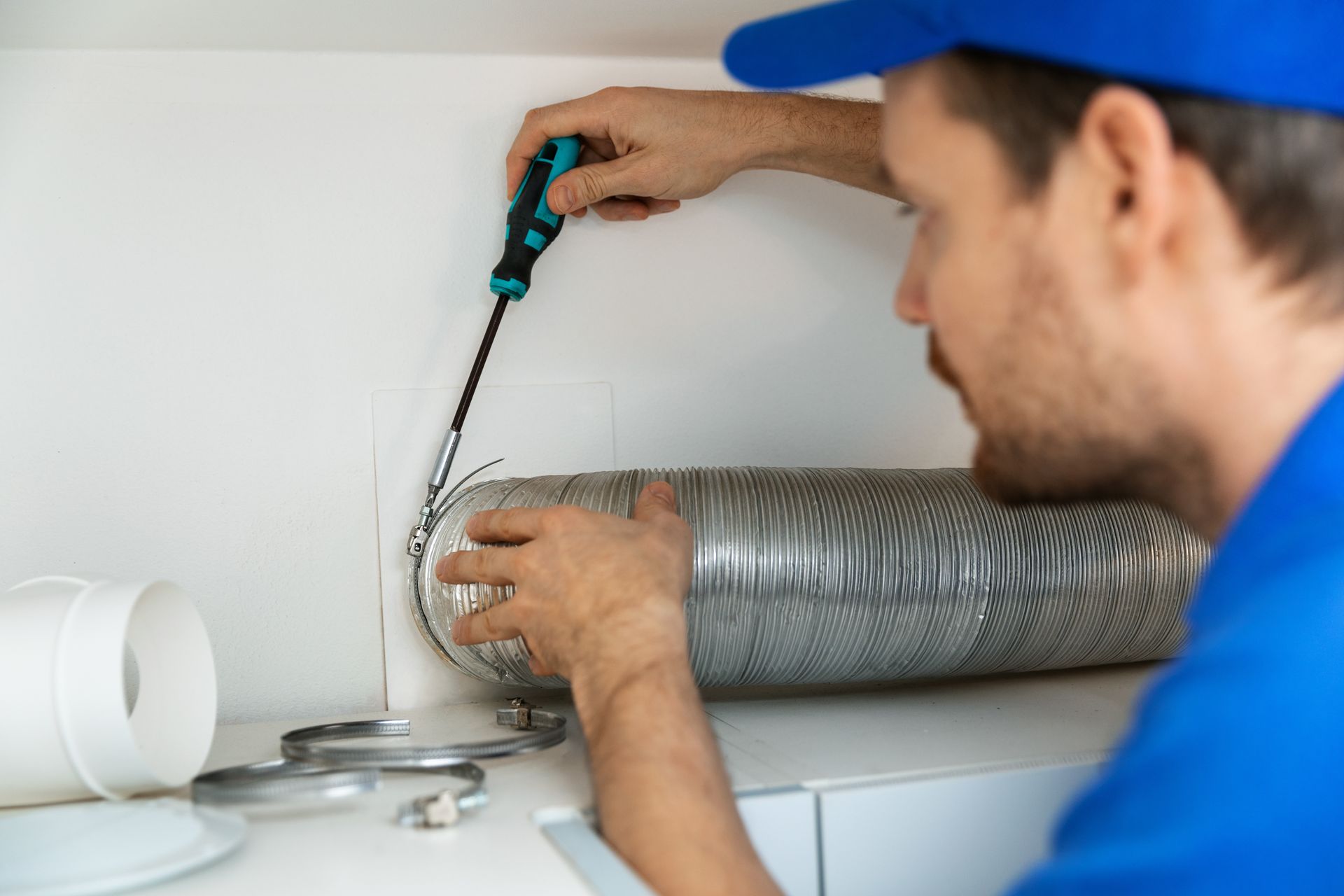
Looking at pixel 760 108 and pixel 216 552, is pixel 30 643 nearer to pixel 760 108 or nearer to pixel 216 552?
pixel 216 552

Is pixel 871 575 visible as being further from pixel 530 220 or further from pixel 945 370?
pixel 530 220

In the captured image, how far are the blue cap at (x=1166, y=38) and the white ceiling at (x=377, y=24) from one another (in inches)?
22.0

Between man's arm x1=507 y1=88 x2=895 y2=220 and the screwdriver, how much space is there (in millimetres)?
15

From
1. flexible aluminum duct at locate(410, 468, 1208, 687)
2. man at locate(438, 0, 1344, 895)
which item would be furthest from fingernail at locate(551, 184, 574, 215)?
man at locate(438, 0, 1344, 895)

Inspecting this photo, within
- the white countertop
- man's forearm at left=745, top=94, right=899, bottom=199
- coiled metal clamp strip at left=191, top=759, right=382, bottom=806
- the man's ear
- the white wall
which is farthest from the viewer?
man's forearm at left=745, top=94, right=899, bottom=199

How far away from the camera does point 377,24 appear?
1.10 metres

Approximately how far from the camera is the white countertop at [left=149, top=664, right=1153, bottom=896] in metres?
0.65

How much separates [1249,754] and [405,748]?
1.91 ft

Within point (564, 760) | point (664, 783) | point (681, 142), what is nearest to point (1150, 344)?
point (664, 783)

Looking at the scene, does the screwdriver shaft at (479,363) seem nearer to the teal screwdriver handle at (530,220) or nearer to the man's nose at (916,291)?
the teal screwdriver handle at (530,220)

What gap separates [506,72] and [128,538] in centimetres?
63

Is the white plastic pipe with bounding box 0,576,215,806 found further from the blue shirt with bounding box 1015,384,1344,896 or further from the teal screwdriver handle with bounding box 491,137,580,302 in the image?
the blue shirt with bounding box 1015,384,1344,896

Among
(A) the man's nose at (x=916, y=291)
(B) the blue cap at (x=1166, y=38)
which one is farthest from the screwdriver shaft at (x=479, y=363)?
(B) the blue cap at (x=1166, y=38)

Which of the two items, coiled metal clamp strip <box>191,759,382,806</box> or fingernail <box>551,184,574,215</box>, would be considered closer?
coiled metal clamp strip <box>191,759,382,806</box>
